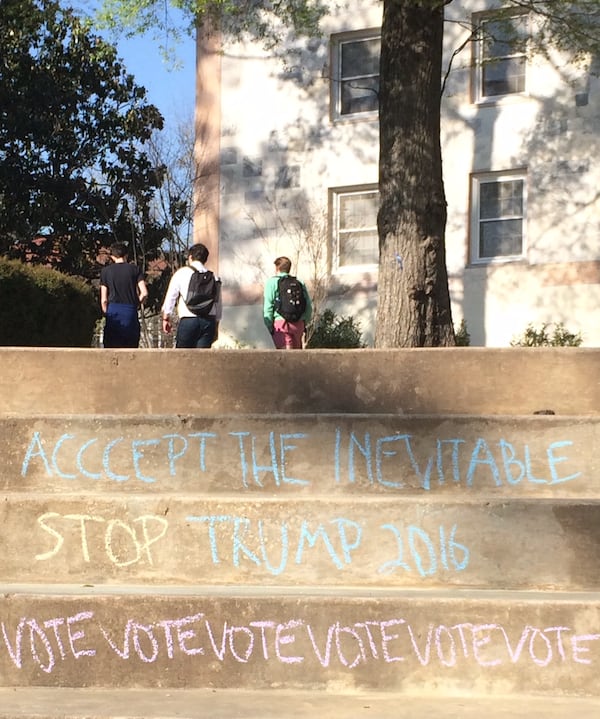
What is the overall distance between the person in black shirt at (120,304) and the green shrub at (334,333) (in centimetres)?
829

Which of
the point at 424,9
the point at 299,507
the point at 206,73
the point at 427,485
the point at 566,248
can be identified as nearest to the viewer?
the point at 299,507

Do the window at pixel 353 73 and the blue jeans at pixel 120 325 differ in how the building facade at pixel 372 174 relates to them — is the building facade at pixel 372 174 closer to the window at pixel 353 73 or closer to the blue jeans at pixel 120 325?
the window at pixel 353 73

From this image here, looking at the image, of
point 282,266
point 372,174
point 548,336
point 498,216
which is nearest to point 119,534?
point 282,266

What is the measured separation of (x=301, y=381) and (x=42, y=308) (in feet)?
19.3

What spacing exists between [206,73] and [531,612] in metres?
17.7

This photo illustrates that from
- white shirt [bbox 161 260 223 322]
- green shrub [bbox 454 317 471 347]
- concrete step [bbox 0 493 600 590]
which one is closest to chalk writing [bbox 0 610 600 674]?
concrete step [bbox 0 493 600 590]

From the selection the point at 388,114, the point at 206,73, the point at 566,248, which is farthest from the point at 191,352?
the point at 206,73

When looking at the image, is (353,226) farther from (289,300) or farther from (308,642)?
(308,642)

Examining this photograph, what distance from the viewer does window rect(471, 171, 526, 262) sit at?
732 inches

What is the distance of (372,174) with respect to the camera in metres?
19.5

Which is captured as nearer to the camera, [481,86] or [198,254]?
[198,254]

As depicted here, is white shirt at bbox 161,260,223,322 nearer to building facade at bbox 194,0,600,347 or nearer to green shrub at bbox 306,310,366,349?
green shrub at bbox 306,310,366,349

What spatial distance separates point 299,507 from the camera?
213 inches

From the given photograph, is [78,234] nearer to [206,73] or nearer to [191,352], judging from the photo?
[206,73]
